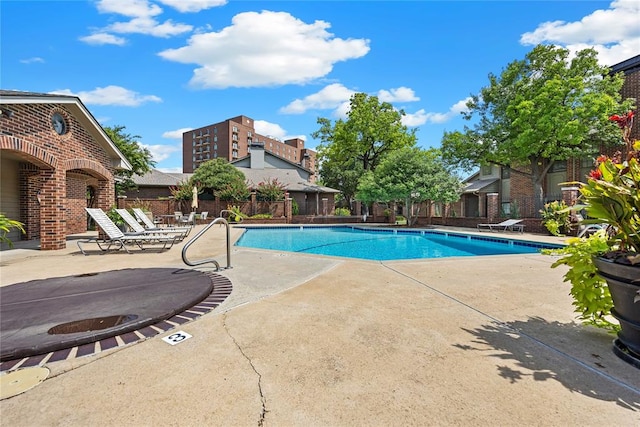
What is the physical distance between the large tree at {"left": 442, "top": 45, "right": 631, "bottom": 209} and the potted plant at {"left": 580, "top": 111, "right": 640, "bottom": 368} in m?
16.3

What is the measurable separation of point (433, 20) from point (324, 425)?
13.4 meters

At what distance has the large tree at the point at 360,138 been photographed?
85.8 ft

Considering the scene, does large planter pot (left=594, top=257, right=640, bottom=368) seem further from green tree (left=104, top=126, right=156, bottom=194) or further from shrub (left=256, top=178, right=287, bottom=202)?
green tree (left=104, top=126, right=156, bottom=194)

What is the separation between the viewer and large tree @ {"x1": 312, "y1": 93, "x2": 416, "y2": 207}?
2616 centimetres

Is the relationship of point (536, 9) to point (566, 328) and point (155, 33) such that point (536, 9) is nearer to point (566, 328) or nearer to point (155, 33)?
point (566, 328)

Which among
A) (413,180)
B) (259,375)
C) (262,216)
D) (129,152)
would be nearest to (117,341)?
(259,375)

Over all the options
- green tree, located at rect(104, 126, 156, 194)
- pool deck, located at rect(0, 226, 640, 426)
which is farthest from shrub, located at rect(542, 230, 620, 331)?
green tree, located at rect(104, 126, 156, 194)

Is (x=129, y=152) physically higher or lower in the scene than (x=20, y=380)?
higher

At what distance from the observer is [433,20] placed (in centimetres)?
1115

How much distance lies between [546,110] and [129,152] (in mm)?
25163

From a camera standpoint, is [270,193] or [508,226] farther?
[270,193]

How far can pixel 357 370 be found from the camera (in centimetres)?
226

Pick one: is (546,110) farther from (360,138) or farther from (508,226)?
(360,138)

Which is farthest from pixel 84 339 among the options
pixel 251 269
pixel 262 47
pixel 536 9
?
pixel 536 9
